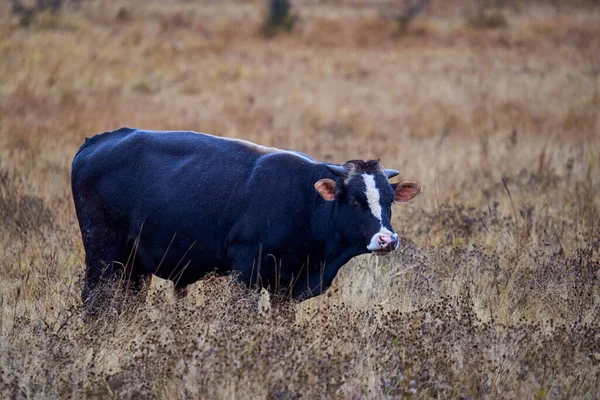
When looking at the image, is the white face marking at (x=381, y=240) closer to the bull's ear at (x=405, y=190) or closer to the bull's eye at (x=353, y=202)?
the bull's eye at (x=353, y=202)

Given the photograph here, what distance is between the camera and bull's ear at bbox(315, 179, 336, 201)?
5887mm

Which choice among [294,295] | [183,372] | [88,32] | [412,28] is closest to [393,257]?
[294,295]

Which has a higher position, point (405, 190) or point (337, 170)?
point (337, 170)

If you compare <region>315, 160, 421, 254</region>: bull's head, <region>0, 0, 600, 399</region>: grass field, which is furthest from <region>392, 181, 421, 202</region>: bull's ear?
<region>0, 0, 600, 399</region>: grass field

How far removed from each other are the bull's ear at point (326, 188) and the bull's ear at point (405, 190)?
52 centimetres

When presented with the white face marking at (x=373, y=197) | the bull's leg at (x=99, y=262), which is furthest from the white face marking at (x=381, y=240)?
the bull's leg at (x=99, y=262)

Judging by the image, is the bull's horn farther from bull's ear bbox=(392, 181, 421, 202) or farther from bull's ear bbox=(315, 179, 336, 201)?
bull's ear bbox=(392, 181, 421, 202)

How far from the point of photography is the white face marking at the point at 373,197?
19.1ft

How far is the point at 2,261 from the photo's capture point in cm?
727

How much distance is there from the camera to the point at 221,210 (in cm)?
623

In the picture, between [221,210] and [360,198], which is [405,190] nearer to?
[360,198]

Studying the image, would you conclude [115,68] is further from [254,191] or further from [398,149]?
[254,191]

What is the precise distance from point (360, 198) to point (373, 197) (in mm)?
99

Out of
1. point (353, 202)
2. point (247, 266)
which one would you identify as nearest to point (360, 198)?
point (353, 202)
